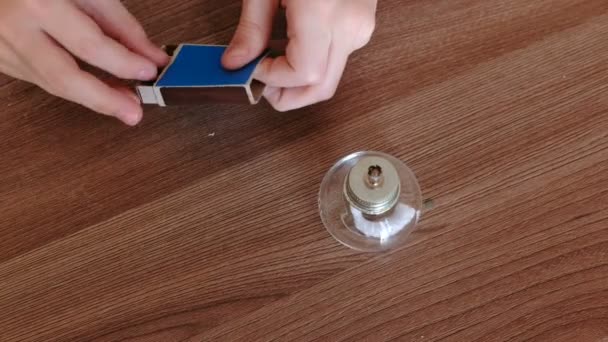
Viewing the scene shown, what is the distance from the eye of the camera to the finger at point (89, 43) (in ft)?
1.65

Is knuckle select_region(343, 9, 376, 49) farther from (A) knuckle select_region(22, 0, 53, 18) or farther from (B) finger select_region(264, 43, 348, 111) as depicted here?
(A) knuckle select_region(22, 0, 53, 18)

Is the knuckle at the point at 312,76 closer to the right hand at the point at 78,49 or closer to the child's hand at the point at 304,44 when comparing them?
the child's hand at the point at 304,44

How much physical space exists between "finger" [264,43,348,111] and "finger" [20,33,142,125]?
129 mm

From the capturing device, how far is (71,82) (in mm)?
527

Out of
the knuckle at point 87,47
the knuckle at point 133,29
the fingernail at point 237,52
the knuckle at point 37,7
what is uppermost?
the knuckle at point 37,7

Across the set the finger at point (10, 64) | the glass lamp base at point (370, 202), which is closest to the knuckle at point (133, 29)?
the finger at point (10, 64)

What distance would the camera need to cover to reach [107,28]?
22.0 inches

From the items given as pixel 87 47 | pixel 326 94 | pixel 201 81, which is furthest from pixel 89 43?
pixel 326 94

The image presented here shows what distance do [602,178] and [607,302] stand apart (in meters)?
0.11

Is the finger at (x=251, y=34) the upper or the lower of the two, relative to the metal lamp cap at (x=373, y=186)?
upper

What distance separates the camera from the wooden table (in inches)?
19.3

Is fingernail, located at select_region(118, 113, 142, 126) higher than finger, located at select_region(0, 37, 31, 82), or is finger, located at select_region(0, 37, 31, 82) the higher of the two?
finger, located at select_region(0, 37, 31, 82)

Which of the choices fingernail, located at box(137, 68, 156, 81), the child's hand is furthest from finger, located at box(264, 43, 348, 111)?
fingernail, located at box(137, 68, 156, 81)

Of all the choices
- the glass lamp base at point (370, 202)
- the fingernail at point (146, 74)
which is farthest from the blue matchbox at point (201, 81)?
the glass lamp base at point (370, 202)
